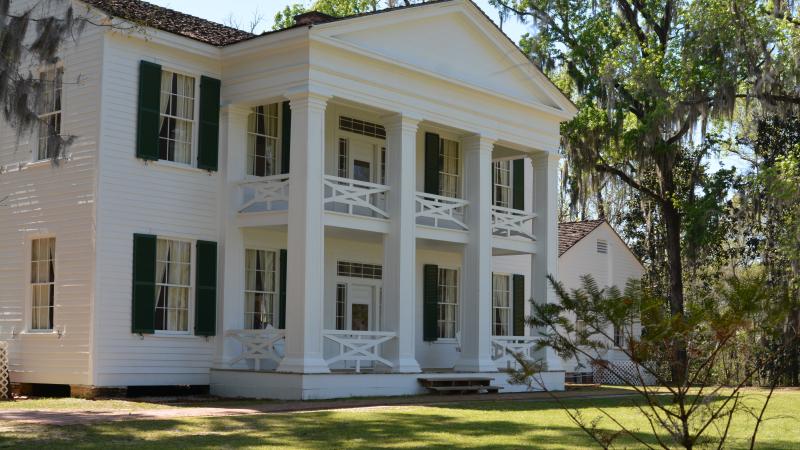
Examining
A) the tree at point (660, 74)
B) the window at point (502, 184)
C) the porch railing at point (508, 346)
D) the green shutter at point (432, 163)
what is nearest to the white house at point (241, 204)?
the porch railing at point (508, 346)

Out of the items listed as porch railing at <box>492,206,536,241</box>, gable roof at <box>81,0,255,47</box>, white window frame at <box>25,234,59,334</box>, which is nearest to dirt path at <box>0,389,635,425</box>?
white window frame at <box>25,234,59,334</box>

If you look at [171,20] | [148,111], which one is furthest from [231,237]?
[171,20]

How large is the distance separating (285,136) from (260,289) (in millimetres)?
3055

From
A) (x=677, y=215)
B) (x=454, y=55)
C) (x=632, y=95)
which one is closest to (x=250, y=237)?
(x=454, y=55)

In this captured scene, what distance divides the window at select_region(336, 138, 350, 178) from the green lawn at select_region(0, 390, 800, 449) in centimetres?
778

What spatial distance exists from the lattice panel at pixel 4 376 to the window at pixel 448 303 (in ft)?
32.0

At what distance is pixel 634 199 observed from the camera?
44.6 metres

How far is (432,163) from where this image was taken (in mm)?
24531

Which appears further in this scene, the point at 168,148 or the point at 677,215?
the point at 677,215

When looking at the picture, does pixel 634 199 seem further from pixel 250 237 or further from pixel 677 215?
pixel 250 237

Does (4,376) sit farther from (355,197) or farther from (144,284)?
(355,197)

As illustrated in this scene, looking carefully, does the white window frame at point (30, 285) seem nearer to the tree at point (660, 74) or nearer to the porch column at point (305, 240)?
the porch column at point (305, 240)

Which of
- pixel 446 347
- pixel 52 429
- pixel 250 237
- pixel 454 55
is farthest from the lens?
pixel 446 347

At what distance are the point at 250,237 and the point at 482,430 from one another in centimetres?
900
